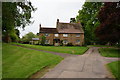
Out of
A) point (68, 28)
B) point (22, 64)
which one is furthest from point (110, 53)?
point (68, 28)

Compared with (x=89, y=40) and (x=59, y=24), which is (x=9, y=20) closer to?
(x=59, y=24)

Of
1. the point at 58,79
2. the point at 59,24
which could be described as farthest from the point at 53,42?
the point at 58,79

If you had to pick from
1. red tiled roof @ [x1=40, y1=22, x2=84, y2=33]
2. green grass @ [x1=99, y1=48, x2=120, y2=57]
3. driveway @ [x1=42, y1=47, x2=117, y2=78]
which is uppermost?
red tiled roof @ [x1=40, y1=22, x2=84, y2=33]

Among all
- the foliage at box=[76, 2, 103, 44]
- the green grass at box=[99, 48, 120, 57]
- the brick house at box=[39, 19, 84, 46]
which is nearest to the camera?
the green grass at box=[99, 48, 120, 57]

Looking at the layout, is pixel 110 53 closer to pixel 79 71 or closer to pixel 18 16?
pixel 79 71

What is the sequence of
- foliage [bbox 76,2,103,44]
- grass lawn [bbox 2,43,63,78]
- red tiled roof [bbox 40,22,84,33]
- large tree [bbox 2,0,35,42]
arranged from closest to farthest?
grass lawn [bbox 2,43,63,78], large tree [bbox 2,0,35,42], foliage [bbox 76,2,103,44], red tiled roof [bbox 40,22,84,33]

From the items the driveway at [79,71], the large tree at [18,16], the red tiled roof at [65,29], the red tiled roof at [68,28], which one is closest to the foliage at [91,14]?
the red tiled roof at [68,28]

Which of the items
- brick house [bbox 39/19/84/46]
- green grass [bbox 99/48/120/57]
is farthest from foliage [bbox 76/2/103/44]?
green grass [bbox 99/48/120/57]

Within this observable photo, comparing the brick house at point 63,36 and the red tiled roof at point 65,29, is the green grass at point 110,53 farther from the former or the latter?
the red tiled roof at point 65,29

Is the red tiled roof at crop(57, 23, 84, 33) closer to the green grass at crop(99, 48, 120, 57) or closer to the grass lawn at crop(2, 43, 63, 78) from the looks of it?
the green grass at crop(99, 48, 120, 57)

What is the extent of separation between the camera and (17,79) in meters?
6.85

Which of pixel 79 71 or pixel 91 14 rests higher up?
pixel 91 14

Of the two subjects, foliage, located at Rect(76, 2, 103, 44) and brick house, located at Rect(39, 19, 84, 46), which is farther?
brick house, located at Rect(39, 19, 84, 46)

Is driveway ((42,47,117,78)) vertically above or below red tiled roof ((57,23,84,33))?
below
